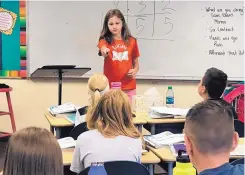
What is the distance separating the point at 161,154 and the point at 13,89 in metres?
2.97

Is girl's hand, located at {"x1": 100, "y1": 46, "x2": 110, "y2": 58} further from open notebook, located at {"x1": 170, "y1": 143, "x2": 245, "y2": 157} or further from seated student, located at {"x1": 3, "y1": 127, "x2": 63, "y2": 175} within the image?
seated student, located at {"x1": 3, "y1": 127, "x2": 63, "y2": 175}

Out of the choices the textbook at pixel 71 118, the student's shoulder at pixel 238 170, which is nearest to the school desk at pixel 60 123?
the textbook at pixel 71 118

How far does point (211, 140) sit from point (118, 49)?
9.37ft

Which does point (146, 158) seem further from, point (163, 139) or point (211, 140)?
point (211, 140)

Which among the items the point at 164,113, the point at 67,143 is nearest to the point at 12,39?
the point at 164,113

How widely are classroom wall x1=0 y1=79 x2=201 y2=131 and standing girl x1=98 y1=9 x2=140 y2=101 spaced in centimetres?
91

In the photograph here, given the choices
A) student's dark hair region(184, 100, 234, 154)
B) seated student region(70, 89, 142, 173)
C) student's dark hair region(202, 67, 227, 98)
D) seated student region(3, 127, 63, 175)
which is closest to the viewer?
seated student region(3, 127, 63, 175)

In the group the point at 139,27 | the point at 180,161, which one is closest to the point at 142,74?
the point at 139,27

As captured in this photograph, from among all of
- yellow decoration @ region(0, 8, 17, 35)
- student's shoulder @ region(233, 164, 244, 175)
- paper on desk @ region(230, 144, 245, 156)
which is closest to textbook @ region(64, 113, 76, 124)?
paper on desk @ region(230, 144, 245, 156)

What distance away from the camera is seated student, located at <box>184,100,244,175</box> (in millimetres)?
1382

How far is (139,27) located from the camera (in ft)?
16.4

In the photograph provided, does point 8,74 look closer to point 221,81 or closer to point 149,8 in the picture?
point 149,8

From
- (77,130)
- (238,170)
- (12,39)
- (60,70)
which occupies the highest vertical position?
(12,39)

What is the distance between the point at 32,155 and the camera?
131 centimetres
